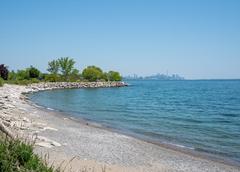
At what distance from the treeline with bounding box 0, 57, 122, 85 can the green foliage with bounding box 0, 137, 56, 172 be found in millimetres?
89886

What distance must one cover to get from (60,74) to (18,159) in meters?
123

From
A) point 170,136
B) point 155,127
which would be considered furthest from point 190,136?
point 155,127

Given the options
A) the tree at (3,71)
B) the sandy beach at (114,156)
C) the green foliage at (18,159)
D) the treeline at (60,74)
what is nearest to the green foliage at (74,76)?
the treeline at (60,74)

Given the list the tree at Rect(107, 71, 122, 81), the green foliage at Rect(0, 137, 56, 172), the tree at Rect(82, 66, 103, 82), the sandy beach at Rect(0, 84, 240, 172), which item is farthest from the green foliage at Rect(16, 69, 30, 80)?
the green foliage at Rect(0, 137, 56, 172)

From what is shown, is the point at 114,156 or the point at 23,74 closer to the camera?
the point at 114,156

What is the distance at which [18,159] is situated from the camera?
7.49 m

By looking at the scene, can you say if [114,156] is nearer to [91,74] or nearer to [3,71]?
[3,71]

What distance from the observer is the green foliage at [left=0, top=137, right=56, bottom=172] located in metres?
6.94

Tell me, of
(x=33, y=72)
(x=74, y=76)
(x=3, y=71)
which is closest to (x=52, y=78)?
(x=33, y=72)

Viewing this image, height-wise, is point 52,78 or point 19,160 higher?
point 52,78

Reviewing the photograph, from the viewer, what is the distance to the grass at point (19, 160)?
6934 millimetres

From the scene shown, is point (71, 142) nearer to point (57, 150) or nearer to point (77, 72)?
point (57, 150)

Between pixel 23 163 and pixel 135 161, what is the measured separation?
318 inches

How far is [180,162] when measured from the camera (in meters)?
15.5
